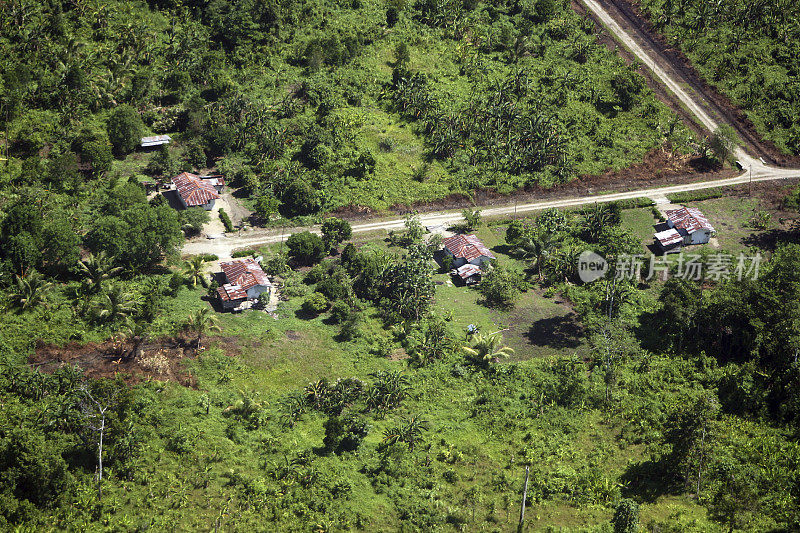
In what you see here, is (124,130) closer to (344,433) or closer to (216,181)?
(216,181)

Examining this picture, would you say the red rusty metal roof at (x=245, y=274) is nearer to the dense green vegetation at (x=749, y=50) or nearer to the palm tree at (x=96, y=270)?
the palm tree at (x=96, y=270)

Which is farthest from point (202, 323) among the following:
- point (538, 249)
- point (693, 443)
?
point (693, 443)

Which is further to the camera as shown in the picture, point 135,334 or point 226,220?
point 226,220

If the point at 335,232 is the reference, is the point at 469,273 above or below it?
below

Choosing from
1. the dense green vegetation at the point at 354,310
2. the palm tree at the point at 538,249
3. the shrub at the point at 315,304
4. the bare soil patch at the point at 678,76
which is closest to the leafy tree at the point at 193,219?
the dense green vegetation at the point at 354,310

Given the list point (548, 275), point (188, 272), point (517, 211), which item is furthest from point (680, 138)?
point (188, 272)
